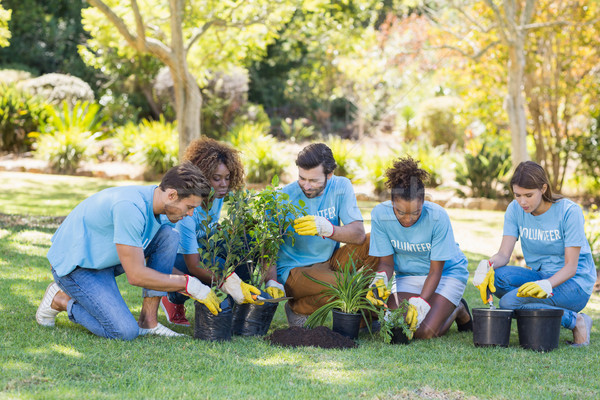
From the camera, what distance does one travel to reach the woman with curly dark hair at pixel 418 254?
143 inches

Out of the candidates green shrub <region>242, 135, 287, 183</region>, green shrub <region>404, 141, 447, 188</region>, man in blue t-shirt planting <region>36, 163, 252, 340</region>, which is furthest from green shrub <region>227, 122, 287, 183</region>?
man in blue t-shirt planting <region>36, 163, 252, 340</region>

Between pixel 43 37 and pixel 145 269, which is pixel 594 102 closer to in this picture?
pixel 145 269

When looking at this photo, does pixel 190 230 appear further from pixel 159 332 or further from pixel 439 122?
pixel 439 122

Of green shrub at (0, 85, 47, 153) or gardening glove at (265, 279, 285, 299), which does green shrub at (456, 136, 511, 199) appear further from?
green shrub at (0, 85, 47, 153)

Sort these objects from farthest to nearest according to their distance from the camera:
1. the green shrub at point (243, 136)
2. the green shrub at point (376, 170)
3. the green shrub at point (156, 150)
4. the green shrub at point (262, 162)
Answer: the green shrub at point (243, 136) → the green shrub at point (156, 150) → the green shrub at point (262, 162) → the green shrub at point (376, 170)

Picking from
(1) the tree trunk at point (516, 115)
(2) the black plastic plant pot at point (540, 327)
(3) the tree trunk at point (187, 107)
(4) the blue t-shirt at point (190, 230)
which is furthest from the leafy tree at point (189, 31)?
(2) the black plastic plant pot at point (540, 327)

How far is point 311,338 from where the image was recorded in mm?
3414

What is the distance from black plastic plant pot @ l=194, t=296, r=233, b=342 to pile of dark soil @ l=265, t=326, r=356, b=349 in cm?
25

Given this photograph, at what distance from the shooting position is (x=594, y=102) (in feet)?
34.3

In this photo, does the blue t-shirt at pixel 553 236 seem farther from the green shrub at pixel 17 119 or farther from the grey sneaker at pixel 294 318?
the green shrub at pixel 17 119

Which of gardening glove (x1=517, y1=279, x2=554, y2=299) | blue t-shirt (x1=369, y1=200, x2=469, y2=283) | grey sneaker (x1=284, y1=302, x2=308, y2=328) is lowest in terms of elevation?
grey sneaker (x1=284, y1=302, x2=308, y2=328)

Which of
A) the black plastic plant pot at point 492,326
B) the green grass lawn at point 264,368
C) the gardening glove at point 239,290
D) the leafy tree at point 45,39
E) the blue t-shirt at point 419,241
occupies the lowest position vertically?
the green grass lawn at point 264,368

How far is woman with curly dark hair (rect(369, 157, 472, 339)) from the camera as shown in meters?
3.63

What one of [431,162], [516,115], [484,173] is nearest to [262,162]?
[431,162]
